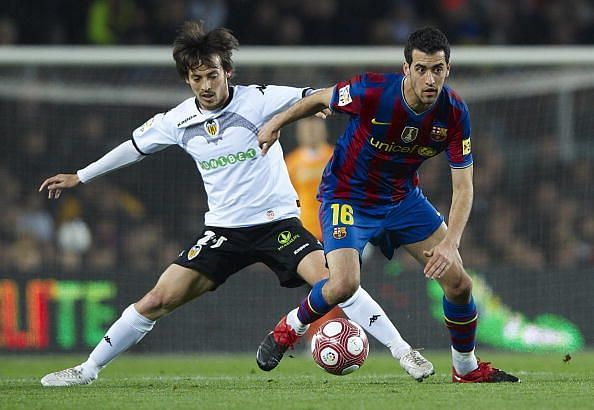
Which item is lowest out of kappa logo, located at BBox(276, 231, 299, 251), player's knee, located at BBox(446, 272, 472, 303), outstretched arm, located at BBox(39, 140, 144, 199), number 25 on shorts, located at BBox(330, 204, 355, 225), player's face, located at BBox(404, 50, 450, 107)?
player's knee, located at BBox(446, 272, 472, 303)

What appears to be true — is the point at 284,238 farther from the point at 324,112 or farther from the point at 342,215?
the point at 324,112

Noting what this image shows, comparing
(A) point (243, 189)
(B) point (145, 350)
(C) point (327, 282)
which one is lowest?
(B) point (145, 350)

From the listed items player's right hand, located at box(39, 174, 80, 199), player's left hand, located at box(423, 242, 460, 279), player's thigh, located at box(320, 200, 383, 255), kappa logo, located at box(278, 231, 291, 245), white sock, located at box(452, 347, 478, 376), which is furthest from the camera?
player's right hand, located at box(39, 174, 80, 199)

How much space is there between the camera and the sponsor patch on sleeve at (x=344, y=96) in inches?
281

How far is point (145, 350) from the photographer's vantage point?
40.5 ft

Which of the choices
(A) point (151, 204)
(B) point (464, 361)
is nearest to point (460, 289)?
(B) point (464, 361)

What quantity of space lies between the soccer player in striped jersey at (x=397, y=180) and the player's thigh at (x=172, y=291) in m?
0.57

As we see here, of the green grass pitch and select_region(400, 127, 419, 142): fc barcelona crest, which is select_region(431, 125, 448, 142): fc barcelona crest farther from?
the green grass pitch

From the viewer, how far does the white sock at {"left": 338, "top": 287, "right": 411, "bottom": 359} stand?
25.1 feet

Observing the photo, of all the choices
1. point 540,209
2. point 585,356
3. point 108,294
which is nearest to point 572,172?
point 540,209

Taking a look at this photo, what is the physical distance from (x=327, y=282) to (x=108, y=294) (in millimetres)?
5219

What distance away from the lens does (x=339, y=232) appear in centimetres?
737

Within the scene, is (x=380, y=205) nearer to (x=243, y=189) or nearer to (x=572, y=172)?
(x=243, y=189)

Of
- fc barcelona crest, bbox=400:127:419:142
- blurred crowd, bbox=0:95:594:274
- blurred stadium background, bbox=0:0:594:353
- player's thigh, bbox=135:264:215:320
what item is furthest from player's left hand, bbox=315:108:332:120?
blurred crowd, bbox=0:95:594:274
